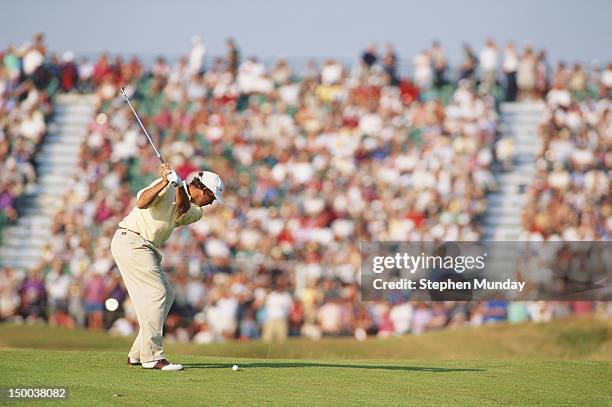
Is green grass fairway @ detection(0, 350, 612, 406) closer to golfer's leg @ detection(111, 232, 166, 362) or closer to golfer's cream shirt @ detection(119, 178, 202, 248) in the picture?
golfer's leg @ detection(111, 232, 166, 362)

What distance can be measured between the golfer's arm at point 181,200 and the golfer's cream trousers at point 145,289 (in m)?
0.47

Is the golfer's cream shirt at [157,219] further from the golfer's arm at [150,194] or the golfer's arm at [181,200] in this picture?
the golfer's arm at [150,194]

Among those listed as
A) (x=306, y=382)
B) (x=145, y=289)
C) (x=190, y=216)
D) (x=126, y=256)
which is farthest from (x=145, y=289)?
(x=306, y=382)

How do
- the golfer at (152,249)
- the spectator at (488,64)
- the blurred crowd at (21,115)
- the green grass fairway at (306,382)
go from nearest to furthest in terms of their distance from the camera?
the green grass fairway at (306,382)
the golfer at (152,249)
the blurred crowd at (21,115)
the spectator at (488,64)

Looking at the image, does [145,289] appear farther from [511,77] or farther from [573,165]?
[511,77]

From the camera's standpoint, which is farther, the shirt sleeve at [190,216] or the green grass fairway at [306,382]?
the shirt sleeve at [190,216]

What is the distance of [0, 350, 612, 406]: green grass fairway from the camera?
8688 mm

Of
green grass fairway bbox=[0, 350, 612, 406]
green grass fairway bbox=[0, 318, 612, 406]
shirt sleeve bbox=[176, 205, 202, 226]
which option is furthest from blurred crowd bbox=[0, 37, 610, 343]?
shirt sleeve bbox=[176, 205, 202, 226]

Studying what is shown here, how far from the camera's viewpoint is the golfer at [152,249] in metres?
9.91

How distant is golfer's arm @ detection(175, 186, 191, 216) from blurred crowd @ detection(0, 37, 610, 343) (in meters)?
8.90

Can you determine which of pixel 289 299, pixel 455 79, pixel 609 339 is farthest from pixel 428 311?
pixel 455 79

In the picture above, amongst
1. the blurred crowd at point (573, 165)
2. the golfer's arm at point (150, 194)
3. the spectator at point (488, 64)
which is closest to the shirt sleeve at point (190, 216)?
the golfer's arm at point (150, 194)

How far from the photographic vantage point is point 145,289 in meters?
9.96

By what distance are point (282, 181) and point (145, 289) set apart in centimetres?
1389
